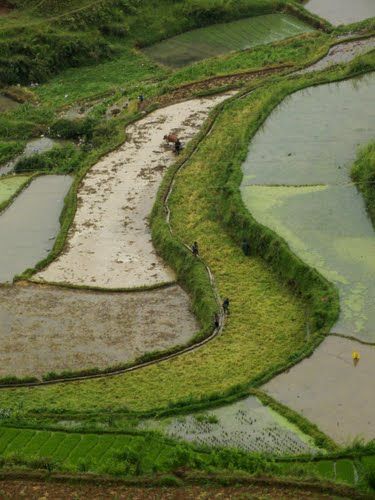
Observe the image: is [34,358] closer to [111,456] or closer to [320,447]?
[111,456]

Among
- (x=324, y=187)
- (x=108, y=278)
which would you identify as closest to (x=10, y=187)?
(x=108, y=278)

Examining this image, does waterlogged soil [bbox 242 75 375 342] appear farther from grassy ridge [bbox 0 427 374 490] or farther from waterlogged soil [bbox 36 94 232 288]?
grassy ridge [bbox 0 427 374 490]

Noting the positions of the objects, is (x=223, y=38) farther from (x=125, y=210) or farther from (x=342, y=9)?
(x=125, y=210)

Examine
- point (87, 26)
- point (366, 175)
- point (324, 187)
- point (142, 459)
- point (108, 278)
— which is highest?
point (87, 26)

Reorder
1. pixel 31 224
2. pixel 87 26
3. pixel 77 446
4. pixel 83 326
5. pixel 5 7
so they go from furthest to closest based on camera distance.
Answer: pixel 5 7 < pixel 87 26 < pixel 31 224 < pixel 83 326 < pixel 77 446

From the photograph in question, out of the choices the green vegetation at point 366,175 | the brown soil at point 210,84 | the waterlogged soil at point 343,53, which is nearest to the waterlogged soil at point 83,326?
the green vegetation at point 366,175

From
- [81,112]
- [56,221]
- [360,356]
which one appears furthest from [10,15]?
[360,356]

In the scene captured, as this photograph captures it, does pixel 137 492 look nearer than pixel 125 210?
Yes

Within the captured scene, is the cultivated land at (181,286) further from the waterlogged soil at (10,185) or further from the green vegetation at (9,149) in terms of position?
the waterlogged soil at (10,185)
